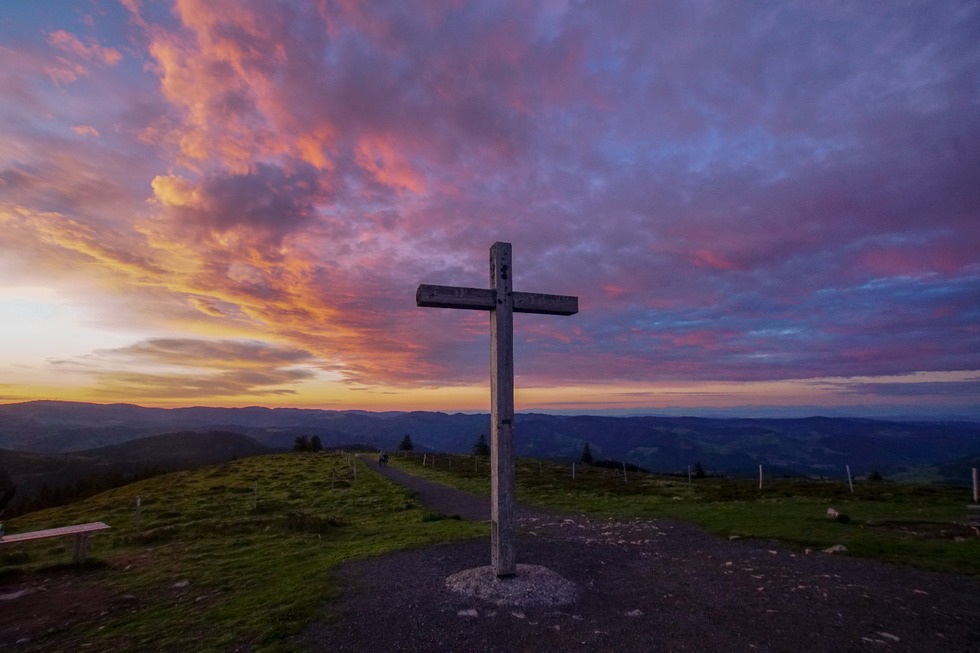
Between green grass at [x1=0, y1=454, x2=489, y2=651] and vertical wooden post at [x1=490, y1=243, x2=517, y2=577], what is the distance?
3.52m

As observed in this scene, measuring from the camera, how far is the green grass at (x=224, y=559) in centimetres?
781

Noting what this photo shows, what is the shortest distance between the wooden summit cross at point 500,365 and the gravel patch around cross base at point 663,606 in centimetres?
127

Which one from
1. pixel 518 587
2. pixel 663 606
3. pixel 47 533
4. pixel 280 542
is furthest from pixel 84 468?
pixel 663 606

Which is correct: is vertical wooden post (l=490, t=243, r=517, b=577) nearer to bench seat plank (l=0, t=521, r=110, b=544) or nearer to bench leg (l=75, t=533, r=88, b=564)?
bench seat plank (l=0, t=521, r=110, b=544)

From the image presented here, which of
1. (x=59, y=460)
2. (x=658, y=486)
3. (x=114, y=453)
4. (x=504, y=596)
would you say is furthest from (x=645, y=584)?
(x=114, y=453)

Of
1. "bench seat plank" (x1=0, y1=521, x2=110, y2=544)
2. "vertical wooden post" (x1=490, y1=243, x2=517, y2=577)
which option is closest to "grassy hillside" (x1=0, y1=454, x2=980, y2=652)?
"bench seat plank" (x1=0, y1=521, x2=110, y2=544)

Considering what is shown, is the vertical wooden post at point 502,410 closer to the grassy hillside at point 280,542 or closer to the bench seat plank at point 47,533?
the grassy hillside at point 280,542

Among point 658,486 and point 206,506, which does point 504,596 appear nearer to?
point 206,506

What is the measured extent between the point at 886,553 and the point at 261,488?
A: 36972 mm

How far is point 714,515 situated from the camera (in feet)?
62.5

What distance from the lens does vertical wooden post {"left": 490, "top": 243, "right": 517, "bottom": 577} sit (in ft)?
30.7

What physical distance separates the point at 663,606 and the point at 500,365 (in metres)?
5.38

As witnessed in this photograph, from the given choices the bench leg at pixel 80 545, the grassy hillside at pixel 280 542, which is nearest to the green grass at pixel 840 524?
the grassy hillside at pixel 280 542

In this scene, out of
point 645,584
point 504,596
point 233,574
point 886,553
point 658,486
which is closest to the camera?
point 504,596
